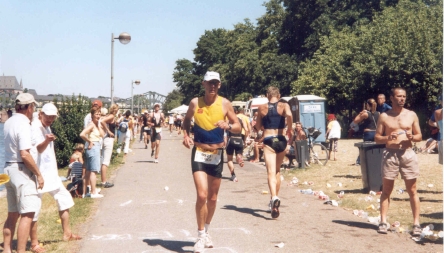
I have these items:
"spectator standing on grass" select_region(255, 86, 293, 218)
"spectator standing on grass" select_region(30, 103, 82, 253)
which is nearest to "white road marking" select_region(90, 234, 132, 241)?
"spectator standing on grass" select_region(30, 103, 82, 253)

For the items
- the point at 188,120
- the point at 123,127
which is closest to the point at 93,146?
the point at 188,120

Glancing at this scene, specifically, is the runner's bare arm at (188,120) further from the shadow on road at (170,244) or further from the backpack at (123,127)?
the backpack at (123,127)

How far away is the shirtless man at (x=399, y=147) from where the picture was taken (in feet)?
26.1

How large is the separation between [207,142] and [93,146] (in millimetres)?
4980

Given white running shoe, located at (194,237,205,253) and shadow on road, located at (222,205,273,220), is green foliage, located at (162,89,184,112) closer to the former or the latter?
shadow on road, located at (222,205,273,220)

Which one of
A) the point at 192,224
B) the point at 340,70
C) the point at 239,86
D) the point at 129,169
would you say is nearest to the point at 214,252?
the point at 192,224

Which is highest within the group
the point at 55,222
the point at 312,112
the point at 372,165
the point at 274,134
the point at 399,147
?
the point at 312,112

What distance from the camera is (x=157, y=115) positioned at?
2047cm

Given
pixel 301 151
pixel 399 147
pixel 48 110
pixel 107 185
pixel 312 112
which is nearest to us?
pixel 48 110

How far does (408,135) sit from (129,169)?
38.7ft

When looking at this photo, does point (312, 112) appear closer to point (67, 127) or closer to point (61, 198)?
point (67, 127)

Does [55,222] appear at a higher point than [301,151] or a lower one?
lower

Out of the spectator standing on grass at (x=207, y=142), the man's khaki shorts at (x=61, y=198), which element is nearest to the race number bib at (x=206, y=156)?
the spectator standing on grass at (x=207, y=142)

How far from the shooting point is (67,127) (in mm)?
19516
